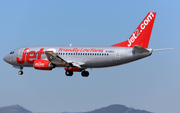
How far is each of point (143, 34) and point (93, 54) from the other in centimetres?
888

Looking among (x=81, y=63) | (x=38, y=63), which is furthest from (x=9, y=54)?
(x=81, y=63)

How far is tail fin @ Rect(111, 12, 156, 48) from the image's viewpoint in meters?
61.8

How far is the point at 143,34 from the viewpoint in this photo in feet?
204

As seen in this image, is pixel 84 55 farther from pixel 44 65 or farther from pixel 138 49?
pixel 138 49

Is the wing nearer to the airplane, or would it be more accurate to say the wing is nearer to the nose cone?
the airplane

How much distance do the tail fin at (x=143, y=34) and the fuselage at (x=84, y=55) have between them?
2.64m

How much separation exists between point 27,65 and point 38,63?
208 inches

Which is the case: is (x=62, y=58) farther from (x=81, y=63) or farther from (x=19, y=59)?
(x=19, y=59)

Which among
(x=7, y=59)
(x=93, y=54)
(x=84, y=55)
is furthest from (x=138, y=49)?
(x=7, y=59)

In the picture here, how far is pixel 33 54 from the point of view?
2618 inches

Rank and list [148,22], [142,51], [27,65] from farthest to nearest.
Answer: [27,65]
[148,22]
[142,51]

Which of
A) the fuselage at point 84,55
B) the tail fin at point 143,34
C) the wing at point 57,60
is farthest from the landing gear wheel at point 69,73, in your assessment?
the tail fin at point 143,34

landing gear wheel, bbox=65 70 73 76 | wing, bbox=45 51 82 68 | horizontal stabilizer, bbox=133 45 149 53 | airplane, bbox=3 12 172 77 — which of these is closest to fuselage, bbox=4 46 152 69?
airplane, bbox=3 12 172 77

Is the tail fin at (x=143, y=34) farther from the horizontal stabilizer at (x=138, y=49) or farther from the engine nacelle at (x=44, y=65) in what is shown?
the engine nacelle at (x=44, y=65)
